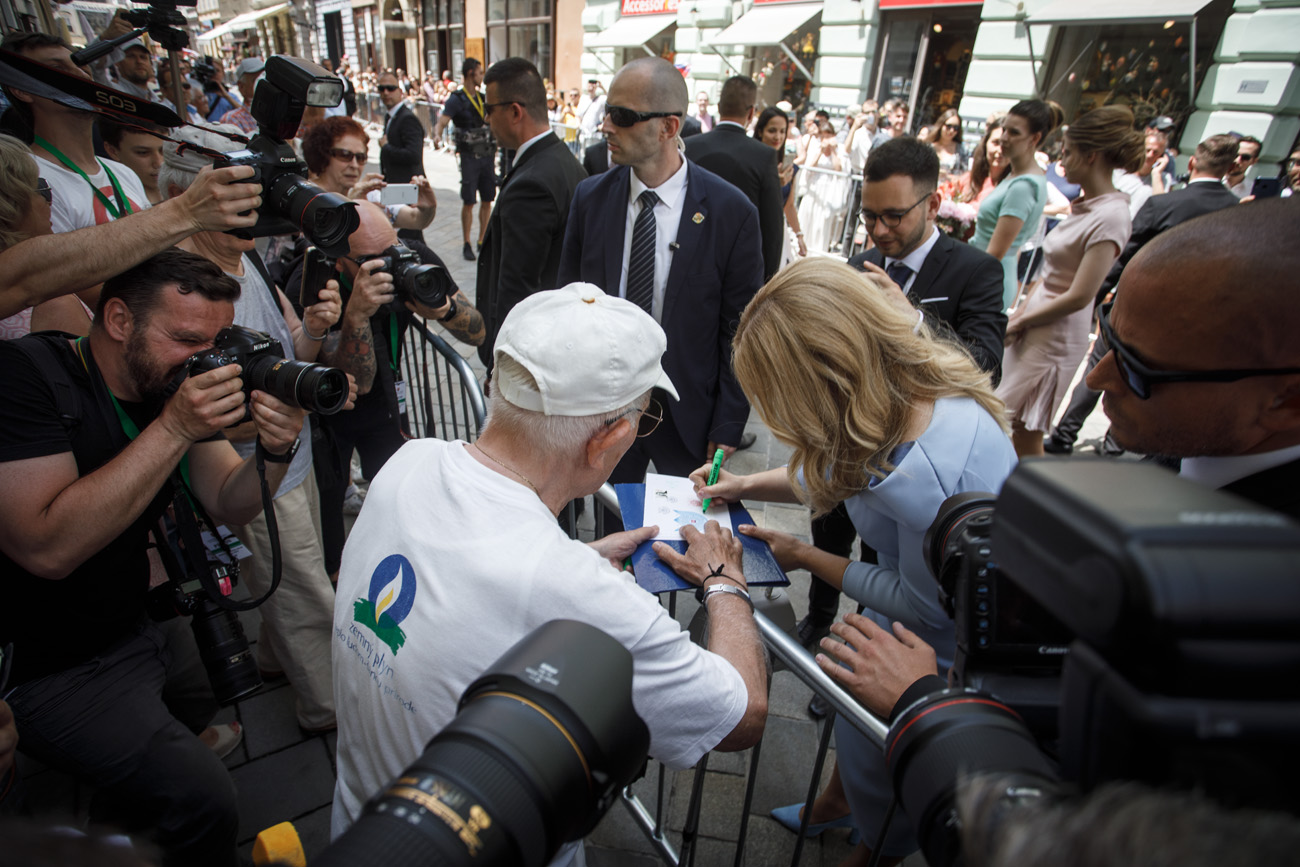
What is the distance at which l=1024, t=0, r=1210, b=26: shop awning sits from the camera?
954cm

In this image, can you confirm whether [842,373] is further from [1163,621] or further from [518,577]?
[1163,621]

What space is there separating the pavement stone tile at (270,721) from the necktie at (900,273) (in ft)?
10.5

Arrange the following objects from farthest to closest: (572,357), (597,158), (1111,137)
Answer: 1. (597,158)
2. (1111,137)
3. (572,357)

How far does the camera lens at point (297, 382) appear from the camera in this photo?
1.75 meters

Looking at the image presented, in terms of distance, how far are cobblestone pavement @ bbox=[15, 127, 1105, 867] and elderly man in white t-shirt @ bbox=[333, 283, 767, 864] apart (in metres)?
0.99

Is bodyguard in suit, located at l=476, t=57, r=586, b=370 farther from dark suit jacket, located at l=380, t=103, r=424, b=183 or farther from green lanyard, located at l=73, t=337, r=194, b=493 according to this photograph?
dark suit jacket, located at l=380, t=103, r=424, b=183

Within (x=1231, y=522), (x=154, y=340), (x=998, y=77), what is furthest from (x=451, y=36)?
(x=1231, y=522)

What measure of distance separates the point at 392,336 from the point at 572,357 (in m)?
2.07

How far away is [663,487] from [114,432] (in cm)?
161

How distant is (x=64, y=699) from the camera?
5.43 feet

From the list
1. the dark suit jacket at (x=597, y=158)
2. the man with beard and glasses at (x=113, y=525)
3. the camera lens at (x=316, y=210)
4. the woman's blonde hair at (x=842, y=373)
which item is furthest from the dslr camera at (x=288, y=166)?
the dark suit jacket at (x=597, y=158)

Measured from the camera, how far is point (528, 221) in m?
3.63

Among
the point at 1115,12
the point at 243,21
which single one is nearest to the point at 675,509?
the point at 1115,12

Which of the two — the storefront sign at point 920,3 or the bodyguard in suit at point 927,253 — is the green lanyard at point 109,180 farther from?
the storefront sign at point 920,3
